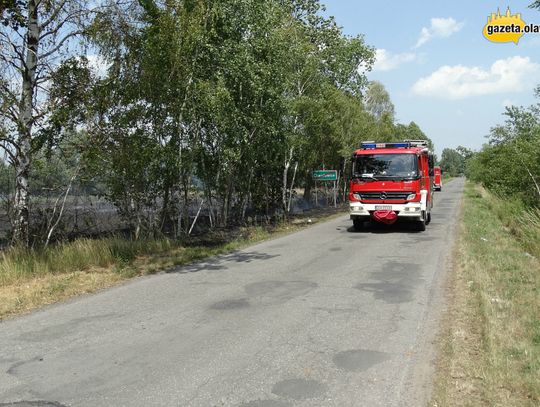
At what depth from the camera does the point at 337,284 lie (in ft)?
28.1

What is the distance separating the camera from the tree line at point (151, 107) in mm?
11469

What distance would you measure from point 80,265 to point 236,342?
6139 millimetres

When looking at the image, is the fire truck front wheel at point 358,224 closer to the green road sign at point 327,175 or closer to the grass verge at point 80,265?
the grass verge at point 80,265

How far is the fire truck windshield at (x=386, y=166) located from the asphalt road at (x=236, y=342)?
6.09m

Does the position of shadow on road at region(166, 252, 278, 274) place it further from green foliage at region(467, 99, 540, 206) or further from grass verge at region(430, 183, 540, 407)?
green foliage at region(467, 99, 540, 206)

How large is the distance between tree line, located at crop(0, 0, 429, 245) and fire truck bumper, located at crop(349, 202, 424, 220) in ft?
13.9

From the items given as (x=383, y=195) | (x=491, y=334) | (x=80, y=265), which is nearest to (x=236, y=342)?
(x=491, y=334)

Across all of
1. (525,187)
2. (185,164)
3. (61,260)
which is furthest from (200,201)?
(525,187)

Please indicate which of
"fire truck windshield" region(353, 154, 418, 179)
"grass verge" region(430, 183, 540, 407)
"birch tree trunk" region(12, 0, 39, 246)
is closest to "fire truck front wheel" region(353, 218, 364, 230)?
"fire truck windshield" region(353, 154, 418, 179)

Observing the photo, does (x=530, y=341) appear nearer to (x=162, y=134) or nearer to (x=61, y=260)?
(x=61, y=260)

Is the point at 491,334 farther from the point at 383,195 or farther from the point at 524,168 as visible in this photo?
the point at 524,168

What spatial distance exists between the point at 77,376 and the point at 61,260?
6.27 metres

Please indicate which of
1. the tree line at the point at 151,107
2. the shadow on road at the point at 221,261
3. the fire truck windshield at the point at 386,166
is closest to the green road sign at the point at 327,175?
the tree line at the point at 151,107

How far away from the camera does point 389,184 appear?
15539 mm
